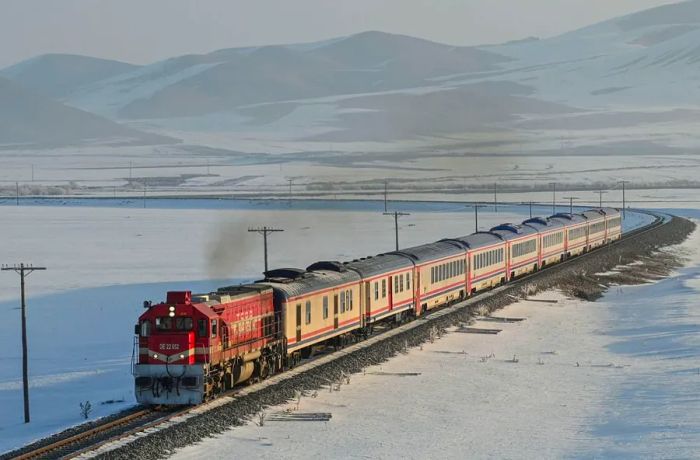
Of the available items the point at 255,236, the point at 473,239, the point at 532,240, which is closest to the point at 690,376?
the point at 473,239

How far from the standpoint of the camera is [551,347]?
2010 inches

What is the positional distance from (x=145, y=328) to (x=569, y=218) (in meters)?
62.6

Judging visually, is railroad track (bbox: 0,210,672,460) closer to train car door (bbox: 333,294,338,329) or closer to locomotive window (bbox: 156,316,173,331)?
locomotive window (bbox: 156,316,173,331)

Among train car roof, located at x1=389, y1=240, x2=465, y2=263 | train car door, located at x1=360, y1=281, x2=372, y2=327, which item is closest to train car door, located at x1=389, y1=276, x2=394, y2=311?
train car door, located at x1=360, y1=281, x2=372, y2=327

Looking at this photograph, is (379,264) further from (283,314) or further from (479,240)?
(479,240)

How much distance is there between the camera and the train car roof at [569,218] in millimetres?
90375

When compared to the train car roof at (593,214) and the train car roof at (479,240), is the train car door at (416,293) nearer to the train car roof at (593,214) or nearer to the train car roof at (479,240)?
the train car roof at (479,240)

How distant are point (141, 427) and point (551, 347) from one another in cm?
2390

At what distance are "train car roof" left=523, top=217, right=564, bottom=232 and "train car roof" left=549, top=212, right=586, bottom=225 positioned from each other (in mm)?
1078

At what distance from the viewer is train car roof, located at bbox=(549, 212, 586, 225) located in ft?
297

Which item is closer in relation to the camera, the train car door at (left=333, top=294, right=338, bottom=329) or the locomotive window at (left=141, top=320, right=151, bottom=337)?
the locomotive window at (left=141, top=320, right=151, bottom=337)

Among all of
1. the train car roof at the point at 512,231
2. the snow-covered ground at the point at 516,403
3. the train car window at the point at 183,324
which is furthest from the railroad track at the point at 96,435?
the train car roof at the point at 512,231

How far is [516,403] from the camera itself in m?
38.2

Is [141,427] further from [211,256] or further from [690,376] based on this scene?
[211,256]
